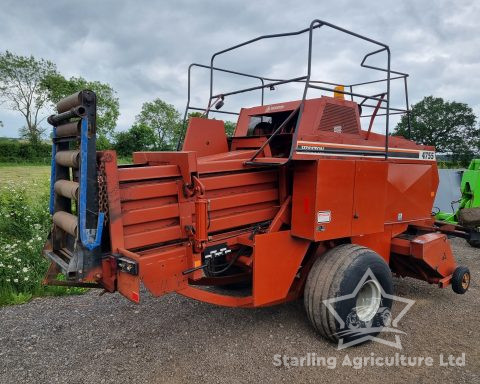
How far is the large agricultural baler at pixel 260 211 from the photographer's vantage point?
295 centimetres

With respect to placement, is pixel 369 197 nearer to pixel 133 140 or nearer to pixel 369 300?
pixel 369 300

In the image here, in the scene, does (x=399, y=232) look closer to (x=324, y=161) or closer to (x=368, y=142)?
(x=368, y=142)

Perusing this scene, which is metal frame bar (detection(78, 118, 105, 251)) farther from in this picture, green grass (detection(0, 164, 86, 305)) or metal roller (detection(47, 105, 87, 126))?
green grass (detection(0, 164, 86, 305))

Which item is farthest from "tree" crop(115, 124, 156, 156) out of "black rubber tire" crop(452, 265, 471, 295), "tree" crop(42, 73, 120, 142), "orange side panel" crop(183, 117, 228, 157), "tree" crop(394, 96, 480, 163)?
"black rubber tire" crop(452, 265, 471, 295)

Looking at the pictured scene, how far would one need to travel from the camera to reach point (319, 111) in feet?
13.1

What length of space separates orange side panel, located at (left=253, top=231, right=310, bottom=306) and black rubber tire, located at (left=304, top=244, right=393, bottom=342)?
229 mm

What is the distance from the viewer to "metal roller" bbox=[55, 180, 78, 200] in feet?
9.69

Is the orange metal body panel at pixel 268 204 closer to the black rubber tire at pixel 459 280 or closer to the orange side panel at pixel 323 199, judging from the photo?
the orange side panel at pixel 323 199

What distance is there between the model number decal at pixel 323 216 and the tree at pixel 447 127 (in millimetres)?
44306

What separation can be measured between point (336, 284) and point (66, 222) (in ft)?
8.13

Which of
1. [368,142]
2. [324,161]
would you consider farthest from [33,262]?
[368,142]

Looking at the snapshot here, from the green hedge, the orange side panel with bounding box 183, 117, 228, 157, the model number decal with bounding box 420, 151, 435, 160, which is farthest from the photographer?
the green hedge

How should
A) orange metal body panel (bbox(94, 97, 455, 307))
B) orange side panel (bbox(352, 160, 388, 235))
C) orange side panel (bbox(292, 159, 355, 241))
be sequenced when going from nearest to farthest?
orange metal body panel (bbox(94, 97, 455, 307)) → orange side panel (bbox(292, 159, 355, 241)) → orange side panel (bbox(352, 160, 388, 235))

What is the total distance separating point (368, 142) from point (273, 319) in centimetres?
227
